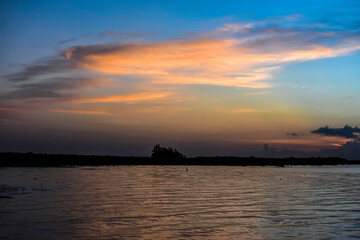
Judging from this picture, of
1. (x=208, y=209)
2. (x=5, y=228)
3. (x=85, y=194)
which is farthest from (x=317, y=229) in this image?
(x=85, y=194)

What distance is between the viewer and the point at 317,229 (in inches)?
873

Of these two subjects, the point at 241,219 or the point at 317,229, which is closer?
the point at 317,229

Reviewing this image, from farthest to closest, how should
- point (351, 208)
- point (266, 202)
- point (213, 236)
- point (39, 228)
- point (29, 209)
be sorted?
1. point (266, 202)
2. point (351, 208)
3. point (29, 209)
4. point (39, 228)
5. point (213, 236)

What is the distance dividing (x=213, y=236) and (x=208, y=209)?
8.68m

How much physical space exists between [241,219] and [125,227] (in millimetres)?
7113

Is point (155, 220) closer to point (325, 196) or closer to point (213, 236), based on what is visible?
point (213, 236)

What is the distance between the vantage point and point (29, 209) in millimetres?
27922

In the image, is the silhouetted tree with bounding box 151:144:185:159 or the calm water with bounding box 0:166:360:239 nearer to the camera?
the calm water with bounding box 0:166:360:239

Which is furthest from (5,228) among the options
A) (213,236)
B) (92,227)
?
(213,236)

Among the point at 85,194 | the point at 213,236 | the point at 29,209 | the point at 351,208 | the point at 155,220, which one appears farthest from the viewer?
the point at 85,194

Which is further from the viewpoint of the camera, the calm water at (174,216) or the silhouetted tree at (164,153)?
the silhouetted tree at (164,153)

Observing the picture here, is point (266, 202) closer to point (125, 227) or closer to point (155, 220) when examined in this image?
point (155, 220)

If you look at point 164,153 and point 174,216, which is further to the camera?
point 164,153

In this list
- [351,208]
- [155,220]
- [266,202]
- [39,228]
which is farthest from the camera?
[266,202]
